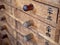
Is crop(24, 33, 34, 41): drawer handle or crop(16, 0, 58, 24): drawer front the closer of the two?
crop(16, 0, 58, 24): drawer front

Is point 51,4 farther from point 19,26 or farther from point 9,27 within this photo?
point 9,27

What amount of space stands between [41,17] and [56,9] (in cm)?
11

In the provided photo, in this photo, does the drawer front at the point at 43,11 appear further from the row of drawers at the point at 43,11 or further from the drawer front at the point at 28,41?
the drawer front at the point at 28,41

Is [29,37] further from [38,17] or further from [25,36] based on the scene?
[38,17]

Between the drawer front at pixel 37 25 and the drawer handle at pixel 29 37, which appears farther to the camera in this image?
the drawer handle at pixel 29 37

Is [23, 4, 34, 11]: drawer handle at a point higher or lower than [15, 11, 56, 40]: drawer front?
higher

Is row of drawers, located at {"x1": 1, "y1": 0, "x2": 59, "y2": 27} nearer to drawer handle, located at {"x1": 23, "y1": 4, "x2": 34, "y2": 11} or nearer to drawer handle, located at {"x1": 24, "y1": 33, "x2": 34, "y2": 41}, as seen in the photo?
drawer handle, located at {"x1": 23, "y1": 4, "x2": 34, "y2": 11}

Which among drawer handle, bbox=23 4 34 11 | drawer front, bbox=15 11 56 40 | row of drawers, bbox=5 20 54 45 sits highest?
drawer handle, bbox=23 4 34 11

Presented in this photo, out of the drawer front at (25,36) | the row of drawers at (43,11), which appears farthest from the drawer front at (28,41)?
the row of drawers at (43,11)

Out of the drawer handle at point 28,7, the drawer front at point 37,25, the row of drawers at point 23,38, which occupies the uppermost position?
the drawer handle at point 28,7

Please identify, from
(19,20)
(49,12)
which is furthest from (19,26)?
(49,12)

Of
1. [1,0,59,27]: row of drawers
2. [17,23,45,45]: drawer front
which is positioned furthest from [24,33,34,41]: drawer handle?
[1,0,59,27]: row of drawers

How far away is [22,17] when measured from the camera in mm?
790

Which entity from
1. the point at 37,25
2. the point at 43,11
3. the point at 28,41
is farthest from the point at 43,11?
the point at 28,41
